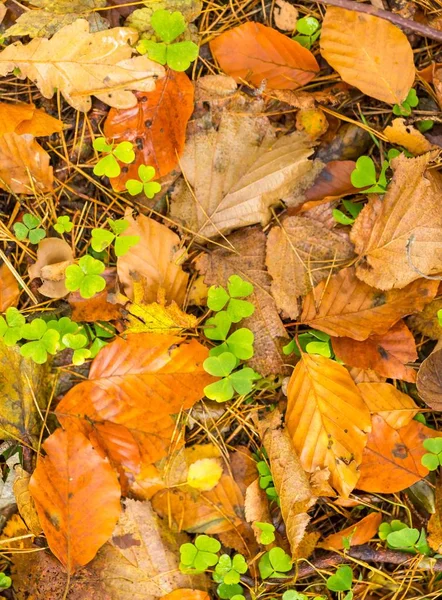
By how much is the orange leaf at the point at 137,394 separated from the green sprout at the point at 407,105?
1299 mm

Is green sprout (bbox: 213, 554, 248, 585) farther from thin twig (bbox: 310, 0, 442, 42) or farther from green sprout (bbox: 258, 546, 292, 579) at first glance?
thin twig (bbox: 310, 0, 442, 42)

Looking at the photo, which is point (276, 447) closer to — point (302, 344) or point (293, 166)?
point (302, 344)

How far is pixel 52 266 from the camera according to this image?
8.26 ft

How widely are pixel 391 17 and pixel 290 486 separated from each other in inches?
77.9

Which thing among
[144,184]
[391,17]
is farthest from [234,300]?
[391,17]

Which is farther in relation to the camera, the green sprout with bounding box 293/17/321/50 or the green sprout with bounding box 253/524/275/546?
the green sprout with bounding box 293/17/321/50

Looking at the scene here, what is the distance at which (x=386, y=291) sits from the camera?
2498 mm

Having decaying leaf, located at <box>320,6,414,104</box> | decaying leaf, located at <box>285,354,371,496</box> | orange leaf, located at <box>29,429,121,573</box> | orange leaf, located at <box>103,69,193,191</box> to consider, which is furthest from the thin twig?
orange leaf, located at <box>29,429,121,573</box>

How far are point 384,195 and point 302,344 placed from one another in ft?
2.31

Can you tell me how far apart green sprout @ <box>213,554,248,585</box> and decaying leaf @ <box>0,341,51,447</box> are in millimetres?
916

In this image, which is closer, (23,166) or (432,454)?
(432,454)

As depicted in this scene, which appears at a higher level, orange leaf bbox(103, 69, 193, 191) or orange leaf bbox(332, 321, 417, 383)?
orange leaf bbox(103, 69, 193, 191)

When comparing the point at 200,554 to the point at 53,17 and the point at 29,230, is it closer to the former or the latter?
the point at 29,230

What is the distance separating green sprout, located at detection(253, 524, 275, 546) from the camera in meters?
2.45
